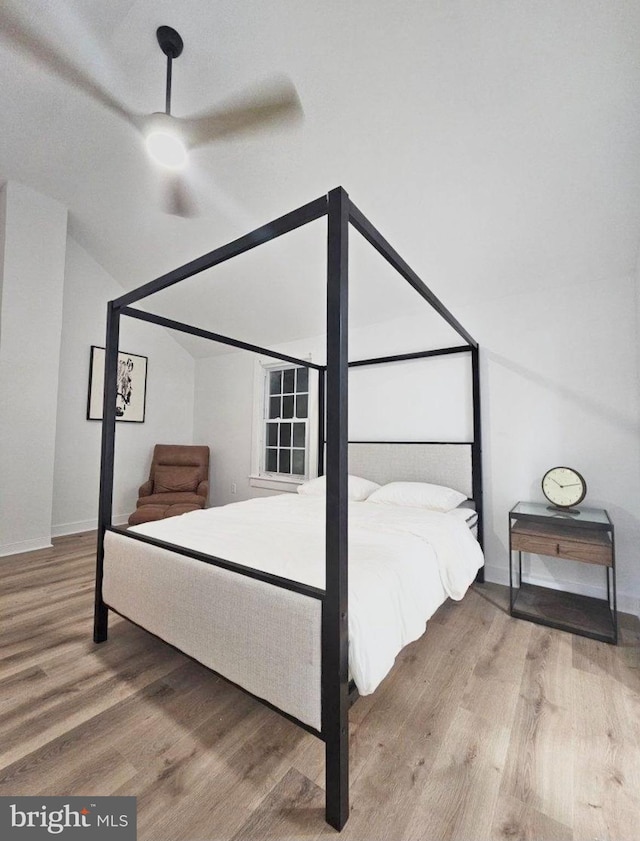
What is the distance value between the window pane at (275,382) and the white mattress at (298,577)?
2.47m

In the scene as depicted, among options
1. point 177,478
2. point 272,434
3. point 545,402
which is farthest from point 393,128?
point 177,478

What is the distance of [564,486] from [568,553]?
509 millimetres

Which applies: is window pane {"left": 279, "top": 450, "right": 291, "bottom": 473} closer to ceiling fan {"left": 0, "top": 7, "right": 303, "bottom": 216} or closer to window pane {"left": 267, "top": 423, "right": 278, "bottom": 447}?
window pane {"left": 267, "top": 423, "right": 278, "bottom": 447}

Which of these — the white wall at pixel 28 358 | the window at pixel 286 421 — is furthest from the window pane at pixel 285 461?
the white wall at pixel 28 358

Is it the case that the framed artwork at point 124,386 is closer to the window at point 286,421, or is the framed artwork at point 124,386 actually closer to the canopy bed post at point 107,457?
the window at point 286,421

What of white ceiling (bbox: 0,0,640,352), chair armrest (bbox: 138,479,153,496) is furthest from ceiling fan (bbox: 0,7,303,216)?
chair armrest (bbox: 138,479,153,496)

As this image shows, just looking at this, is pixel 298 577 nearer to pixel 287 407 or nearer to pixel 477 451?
pixel 477 451

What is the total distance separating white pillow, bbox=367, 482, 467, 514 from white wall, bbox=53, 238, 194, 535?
11.3ft

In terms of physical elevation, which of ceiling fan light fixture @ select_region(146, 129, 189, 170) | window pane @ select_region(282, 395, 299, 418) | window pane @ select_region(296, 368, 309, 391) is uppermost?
ceiling fan light fixture @ select_region(146, 129, 189, 170)

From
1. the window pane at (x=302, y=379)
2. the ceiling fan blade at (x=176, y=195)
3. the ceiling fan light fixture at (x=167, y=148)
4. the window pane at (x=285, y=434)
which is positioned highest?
the ceiling fan blade at (x=176, y=195)

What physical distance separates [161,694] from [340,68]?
3301 mm

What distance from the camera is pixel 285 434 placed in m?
4.61

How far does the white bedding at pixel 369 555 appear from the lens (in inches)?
51.0

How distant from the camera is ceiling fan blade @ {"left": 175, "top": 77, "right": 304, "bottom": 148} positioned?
171 centimetres
